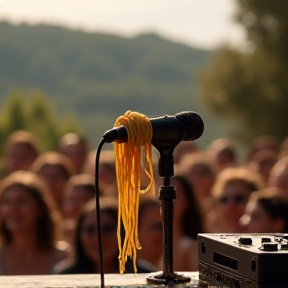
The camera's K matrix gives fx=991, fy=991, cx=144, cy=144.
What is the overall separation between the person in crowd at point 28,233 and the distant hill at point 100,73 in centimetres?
8338

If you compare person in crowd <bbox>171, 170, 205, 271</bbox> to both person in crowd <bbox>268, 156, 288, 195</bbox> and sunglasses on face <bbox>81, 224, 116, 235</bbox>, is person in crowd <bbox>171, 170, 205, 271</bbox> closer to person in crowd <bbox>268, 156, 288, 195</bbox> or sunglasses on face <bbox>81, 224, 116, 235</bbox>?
sunglasses on face <bbox>81, 224, 116, 235</bbox>

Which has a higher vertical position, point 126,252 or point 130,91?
point 130,91

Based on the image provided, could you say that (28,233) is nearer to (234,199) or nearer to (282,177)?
(234,199)

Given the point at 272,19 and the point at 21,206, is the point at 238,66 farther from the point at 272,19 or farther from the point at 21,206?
the point at 21,206

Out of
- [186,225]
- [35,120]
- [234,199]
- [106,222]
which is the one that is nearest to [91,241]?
[106,222]

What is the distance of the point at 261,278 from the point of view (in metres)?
2.70

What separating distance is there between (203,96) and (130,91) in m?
Result: 60.2

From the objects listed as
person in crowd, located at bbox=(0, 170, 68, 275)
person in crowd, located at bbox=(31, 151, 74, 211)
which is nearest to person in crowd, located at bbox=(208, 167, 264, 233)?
person in crowd, located at bbox=(0, 170, 68, 275)

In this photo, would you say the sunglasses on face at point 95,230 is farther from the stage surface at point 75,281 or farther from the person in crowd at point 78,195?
the stage surface at point 75,281

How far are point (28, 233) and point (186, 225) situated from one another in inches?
43.8

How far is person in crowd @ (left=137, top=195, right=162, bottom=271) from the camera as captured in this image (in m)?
6.42

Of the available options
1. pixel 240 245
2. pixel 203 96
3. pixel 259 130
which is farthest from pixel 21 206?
pixel 203 96

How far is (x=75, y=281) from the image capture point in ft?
10.7

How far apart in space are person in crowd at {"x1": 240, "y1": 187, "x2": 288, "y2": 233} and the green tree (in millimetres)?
34179
